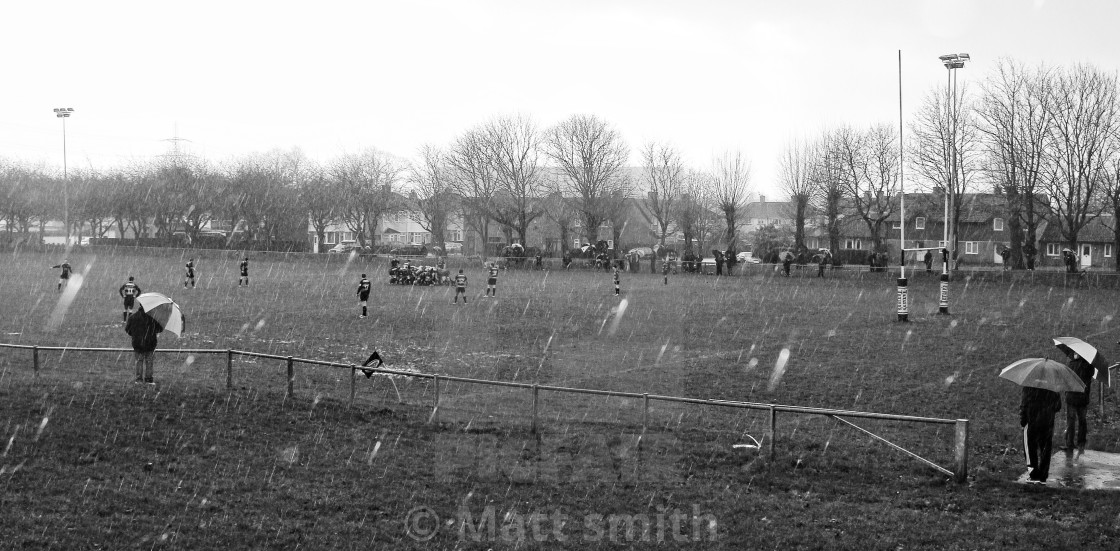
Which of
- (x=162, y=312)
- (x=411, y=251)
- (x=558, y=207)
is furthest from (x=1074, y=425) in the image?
(x=558, y=207)

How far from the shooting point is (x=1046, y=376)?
10.9 m

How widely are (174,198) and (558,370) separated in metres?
77.3

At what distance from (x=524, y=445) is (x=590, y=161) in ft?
215

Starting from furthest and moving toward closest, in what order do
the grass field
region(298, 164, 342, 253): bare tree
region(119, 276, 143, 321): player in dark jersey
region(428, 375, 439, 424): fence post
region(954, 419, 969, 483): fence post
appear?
region(298, 164, 342, 253): bare tree, region(119, 276, 143, 321): player in dark jersey, region(428, 375, 439, 424): fence post, region(954, 419, 969, 483): fence post, the grass field

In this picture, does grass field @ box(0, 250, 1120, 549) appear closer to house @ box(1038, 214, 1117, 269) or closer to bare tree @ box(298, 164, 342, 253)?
house @ box(1038, 214, 1117, 269)

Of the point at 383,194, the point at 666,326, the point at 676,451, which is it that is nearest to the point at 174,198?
the point at 383,194

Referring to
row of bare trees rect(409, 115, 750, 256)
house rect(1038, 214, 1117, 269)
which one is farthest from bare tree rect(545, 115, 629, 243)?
house rect(1038, 214, 1117, 269)

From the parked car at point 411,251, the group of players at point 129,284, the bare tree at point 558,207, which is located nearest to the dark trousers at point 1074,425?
the group of players at point 129,284

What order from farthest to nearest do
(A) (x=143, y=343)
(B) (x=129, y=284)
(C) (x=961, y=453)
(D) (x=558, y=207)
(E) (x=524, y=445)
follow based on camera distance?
(D) (x=558, y=207), (B) (x=129, y=284), (A) (x=143, y=343), (E) (x=524, y=445), (C) (x=961, y=453)

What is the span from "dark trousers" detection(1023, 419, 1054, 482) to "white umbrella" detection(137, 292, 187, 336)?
13.4 meters

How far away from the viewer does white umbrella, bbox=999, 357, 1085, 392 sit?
1087 centimetres

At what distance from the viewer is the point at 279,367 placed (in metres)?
19.2

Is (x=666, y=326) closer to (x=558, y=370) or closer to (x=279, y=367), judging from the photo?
(x=558, y=370)

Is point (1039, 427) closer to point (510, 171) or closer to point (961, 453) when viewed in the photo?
point (961, 453)
